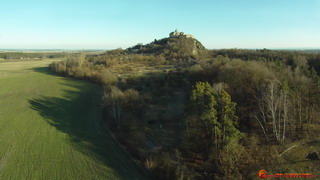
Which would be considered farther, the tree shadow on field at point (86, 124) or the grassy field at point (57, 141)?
the tree shadow on field at point (86, 124)

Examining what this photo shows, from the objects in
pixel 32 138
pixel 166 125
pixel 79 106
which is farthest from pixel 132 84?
pixel 32 138

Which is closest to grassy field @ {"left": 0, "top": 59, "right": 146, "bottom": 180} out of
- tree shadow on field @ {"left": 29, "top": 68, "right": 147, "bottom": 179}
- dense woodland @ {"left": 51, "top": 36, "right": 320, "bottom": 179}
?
tree shadow on field @ {"left": 29, "top": 68, "right": 147, "bottom": 179}

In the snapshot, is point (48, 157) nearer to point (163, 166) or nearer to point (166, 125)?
point (163, 166)
